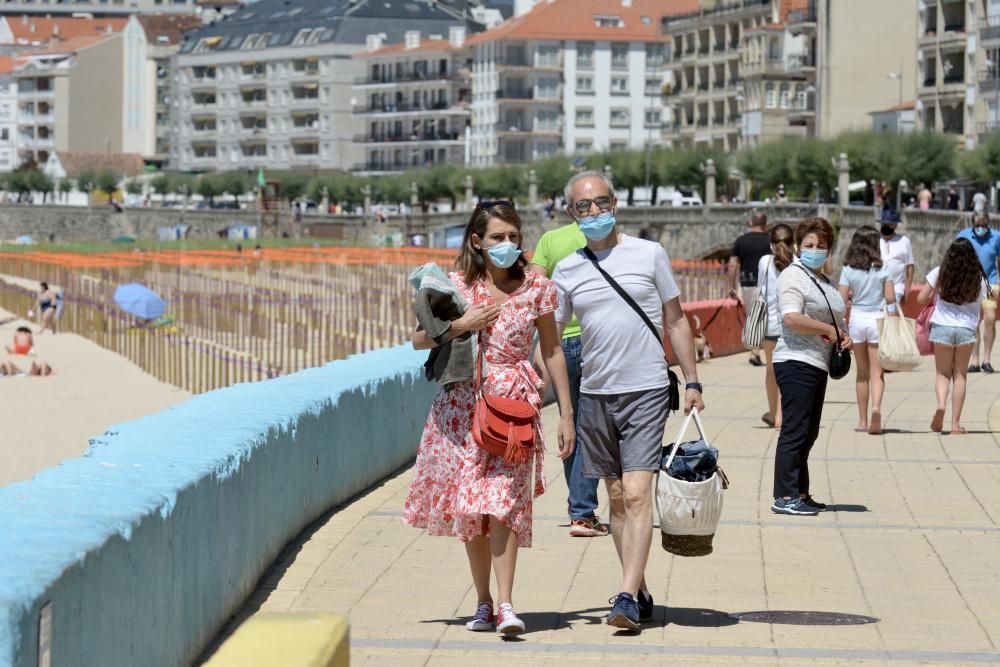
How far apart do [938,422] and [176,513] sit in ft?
28.7

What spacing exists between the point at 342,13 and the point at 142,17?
1132 inches

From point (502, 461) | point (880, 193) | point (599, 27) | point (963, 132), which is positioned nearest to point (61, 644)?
point (502, 461)

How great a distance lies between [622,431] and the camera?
7121mm

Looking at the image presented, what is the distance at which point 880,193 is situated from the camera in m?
69.6

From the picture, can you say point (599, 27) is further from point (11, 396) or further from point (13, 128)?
point (11, 396)

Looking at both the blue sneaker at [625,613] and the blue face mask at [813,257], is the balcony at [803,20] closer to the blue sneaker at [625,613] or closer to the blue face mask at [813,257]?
the blue face mask at [813,257]

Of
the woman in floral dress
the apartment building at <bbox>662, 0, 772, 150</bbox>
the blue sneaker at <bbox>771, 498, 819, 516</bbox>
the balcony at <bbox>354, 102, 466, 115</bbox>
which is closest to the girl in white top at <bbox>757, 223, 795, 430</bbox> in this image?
the blue sneaker at <bbox>771, 498, 819, 516</bbox>

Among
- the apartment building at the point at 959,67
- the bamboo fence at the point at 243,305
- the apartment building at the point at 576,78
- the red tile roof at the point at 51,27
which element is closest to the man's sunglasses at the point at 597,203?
the bamboo fence at the point at 243,305

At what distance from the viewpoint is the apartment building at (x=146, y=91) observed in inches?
6417

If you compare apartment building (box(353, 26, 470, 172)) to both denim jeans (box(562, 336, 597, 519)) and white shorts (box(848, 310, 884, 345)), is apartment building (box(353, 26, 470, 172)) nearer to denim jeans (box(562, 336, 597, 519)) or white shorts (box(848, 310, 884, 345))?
white shorts (box(848, 310, 884, 345))

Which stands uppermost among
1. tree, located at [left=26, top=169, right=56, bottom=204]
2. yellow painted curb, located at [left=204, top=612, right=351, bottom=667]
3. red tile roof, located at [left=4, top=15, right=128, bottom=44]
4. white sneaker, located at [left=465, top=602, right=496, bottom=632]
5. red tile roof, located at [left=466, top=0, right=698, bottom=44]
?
red tile roof, located at [left=4, top=15, right=128, bottom=44]

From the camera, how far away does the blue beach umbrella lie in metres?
38.8

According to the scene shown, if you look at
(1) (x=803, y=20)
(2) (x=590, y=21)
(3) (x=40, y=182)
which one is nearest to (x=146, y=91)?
(3) (x=40, y=182)

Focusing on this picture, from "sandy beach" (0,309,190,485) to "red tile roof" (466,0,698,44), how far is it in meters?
89.0
